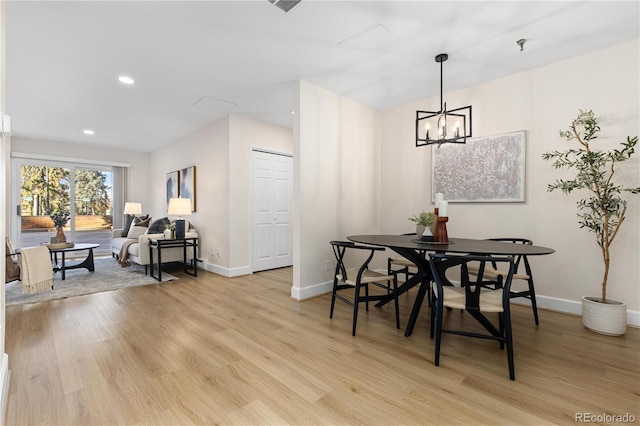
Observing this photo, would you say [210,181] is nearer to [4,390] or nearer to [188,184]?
[188,184]

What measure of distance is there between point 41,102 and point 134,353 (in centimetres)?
402

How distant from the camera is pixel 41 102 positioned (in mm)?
4020

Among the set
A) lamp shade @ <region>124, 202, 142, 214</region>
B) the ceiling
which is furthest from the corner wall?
lamp shade @ <region>124, 202, 142, 214</region>

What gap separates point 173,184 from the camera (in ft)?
19.8

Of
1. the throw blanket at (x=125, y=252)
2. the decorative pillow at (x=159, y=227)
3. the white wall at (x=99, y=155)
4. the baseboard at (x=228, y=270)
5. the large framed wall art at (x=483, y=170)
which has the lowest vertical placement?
the baseboard at (x=228, y=270)

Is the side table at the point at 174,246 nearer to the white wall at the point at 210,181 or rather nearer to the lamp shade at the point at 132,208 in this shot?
the white wall at the point at 210,181

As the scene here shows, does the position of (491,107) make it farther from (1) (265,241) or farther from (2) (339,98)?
(1) (265,241)

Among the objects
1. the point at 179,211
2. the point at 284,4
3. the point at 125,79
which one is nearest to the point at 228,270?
the point at 179,211

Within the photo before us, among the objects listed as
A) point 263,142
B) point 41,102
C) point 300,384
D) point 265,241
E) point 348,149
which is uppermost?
point 41,102

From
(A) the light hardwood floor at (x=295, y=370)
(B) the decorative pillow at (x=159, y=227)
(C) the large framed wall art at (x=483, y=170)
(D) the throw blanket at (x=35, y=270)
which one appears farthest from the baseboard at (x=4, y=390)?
(C) the large framed wall art at (x=483, y=170)

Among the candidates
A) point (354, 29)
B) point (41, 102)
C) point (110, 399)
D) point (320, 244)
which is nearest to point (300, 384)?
point (110, 399)

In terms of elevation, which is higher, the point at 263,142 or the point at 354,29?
the point at 354,29

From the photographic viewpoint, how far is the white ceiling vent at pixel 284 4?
2.12m

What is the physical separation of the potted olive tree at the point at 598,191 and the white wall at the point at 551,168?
96mm
